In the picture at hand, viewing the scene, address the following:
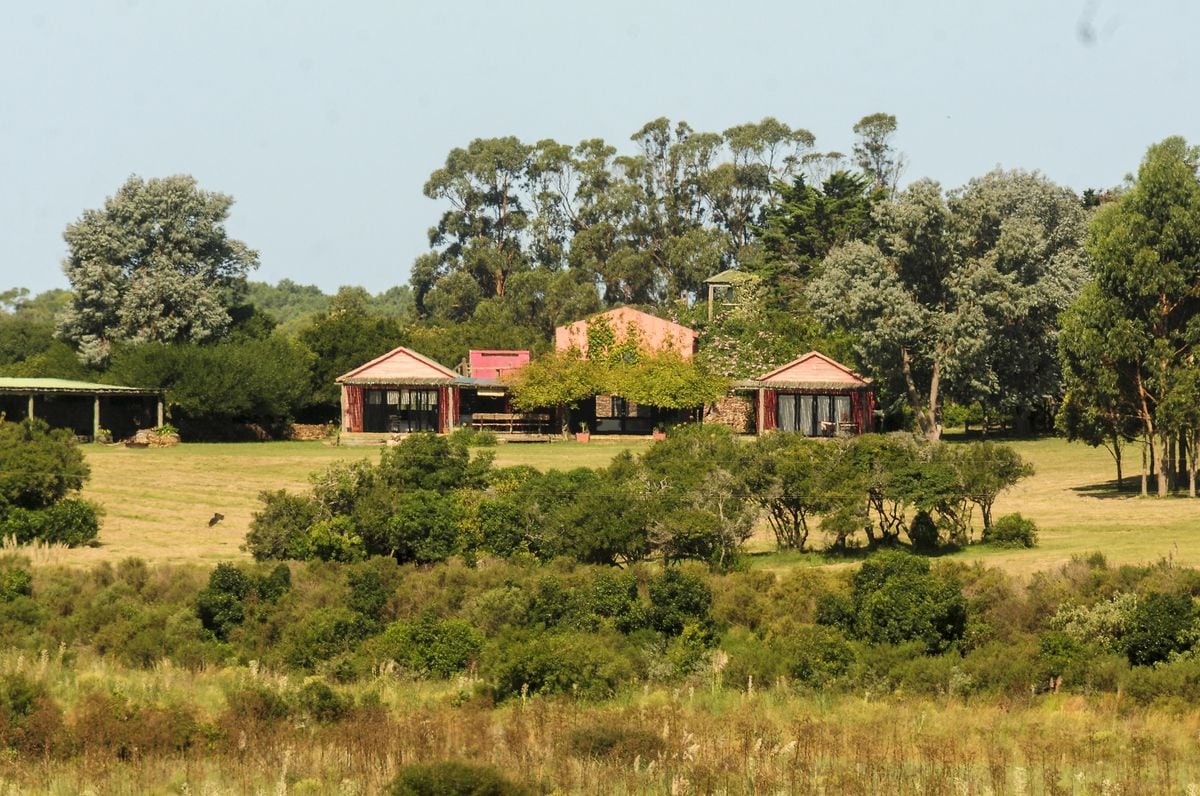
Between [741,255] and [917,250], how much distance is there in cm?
5524

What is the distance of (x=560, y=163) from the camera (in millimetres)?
117562

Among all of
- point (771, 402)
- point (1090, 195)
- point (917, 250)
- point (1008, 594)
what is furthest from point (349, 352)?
point (1008, 594)

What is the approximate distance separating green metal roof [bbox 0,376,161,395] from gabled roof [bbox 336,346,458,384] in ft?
28.2

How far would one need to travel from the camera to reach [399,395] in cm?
6538

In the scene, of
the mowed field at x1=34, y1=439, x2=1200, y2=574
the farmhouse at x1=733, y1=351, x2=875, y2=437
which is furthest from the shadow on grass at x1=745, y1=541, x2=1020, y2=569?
the farmhouse at x1=733, y1=351, x2=875, y2=437

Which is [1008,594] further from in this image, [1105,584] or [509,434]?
[509,434]

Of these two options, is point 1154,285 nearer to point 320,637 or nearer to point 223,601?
point 320,637

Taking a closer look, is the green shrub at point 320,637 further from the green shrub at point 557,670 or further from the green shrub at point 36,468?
the green shrub at point 36,468

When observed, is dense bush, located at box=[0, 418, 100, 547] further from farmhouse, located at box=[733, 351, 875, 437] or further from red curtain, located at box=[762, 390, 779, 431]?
farmhouse, located at box=[733, 351, 875, 437]

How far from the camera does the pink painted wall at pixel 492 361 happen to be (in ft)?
229

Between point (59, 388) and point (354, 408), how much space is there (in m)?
12.0

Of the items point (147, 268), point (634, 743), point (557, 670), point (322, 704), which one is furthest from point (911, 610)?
point (147, 268)

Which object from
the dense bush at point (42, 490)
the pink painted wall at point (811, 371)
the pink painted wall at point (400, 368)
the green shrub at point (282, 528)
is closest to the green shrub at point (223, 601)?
the green shrub at point (282, 528)

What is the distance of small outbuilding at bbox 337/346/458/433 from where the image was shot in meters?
64.1
